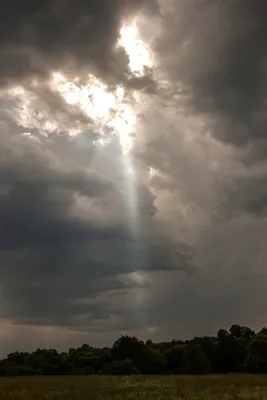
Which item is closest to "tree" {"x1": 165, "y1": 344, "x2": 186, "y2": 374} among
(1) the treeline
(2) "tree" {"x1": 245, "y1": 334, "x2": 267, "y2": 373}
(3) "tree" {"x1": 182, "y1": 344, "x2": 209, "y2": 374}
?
(1) the treeline

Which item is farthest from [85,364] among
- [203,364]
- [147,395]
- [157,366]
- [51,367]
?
[147,395]

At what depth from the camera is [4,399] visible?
58.2 meters

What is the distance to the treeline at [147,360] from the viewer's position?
153750 mm

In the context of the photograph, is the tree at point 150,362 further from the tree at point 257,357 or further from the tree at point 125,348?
the tree at point 257,357

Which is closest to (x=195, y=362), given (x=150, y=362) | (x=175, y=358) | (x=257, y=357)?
(x=175, y=358)

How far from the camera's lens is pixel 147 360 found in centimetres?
16062

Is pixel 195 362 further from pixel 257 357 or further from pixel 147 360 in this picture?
pixel 257 357

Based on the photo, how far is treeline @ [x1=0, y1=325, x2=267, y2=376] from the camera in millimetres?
153750

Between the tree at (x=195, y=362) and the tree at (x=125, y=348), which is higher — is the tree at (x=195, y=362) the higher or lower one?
the lower one

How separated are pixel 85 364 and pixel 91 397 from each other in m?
106

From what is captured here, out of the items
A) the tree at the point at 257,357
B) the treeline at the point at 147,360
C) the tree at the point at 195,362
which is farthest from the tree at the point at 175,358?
the tree at the point at 257,357

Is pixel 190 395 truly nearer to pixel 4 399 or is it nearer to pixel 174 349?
pixel 4 399

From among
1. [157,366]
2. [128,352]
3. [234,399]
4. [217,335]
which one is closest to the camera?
[234,399]

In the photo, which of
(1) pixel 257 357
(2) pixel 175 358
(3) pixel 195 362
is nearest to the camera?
(1) pixel 257 357
